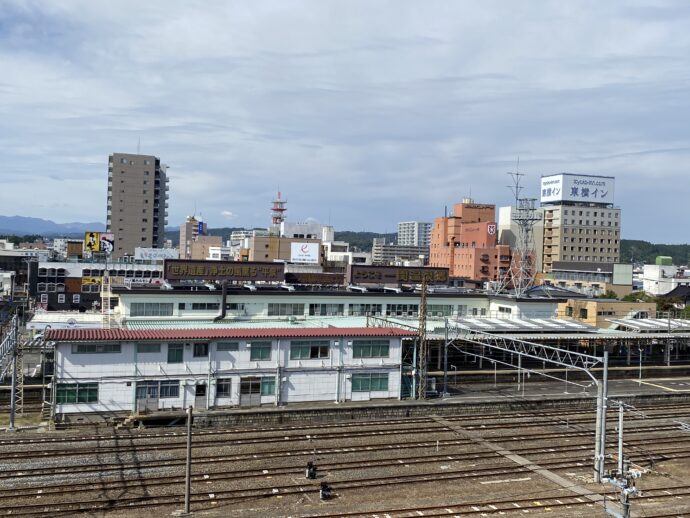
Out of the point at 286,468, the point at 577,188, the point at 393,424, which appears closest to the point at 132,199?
the point at 577,188

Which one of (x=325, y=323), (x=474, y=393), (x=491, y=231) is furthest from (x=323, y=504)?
(x=491, y=231)

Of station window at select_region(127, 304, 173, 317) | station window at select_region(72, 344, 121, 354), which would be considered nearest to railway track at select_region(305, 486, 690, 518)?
station window at select_region(72, 344, 121, 354)

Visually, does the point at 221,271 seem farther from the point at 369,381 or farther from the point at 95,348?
the point at 95,348

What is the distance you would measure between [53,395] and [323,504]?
15743 mm

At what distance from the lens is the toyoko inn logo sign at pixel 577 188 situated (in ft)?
455

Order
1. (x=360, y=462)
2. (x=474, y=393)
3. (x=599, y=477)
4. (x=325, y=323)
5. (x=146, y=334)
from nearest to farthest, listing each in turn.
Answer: (x=599, y=477), (x=360, y=462), (x=146, y=334), (x=474, y=393), (x=325, y=323)

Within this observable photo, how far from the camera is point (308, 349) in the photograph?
35875mm

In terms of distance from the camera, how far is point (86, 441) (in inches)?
1129

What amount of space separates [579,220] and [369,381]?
113574 mm

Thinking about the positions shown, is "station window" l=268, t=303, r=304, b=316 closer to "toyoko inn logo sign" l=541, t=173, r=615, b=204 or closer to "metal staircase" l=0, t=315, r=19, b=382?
"metal staircase" l=0, t=315, r=19, b=382

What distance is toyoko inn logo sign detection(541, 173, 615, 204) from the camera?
139 m

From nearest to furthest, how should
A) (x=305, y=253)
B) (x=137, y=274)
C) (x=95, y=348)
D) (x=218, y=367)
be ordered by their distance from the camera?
(x=95, y=348)
(x=218, y=367)
(x=137, y=274)
(x=305, y=253)

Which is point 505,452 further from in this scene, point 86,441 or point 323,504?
point 86,441

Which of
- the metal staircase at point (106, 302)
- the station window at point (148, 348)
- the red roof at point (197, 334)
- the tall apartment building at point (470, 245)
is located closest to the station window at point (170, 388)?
the station window at point (148, 348)
